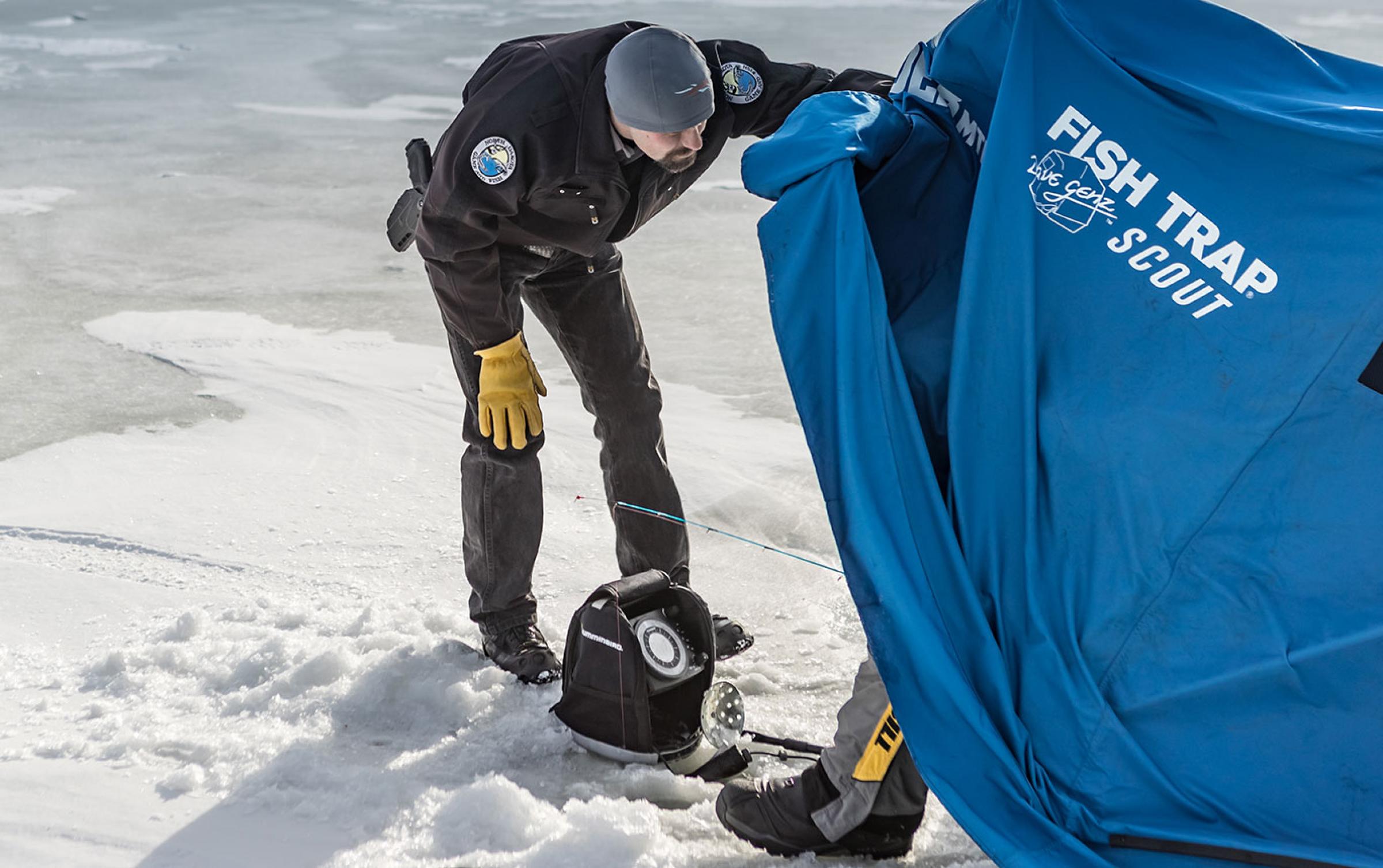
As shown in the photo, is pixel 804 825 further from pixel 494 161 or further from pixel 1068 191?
pixel 494 161

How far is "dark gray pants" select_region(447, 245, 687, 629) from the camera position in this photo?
2.76 m

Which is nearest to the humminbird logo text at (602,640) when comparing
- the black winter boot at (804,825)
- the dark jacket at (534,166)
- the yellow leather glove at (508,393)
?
the black winter boot at (804,825)

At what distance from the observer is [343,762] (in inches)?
91.8

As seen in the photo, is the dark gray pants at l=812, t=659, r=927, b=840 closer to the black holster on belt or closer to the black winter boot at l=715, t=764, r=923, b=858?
the black winter boot at l=715, t=764, r=923, b=858

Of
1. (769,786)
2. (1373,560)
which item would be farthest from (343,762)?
(1373,560)

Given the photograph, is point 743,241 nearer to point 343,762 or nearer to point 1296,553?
point 343,762

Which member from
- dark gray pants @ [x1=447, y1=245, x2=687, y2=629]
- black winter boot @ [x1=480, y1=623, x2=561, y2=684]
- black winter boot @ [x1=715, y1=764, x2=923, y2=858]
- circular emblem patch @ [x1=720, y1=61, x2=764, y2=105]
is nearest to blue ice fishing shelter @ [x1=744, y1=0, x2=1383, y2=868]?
black winter boot @ [x1=715, y1=764, x2=923, y2=858]

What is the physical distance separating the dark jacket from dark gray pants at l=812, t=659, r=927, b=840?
3.50 ft

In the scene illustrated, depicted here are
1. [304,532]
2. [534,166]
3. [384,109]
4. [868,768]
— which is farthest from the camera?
[384,109]

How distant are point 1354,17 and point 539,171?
450 inches

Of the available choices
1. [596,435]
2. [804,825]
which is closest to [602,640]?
[804,825]

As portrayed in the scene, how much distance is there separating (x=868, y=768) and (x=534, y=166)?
4.20 feet

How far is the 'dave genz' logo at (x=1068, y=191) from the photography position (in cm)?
181

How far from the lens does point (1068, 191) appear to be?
71.8 inches
